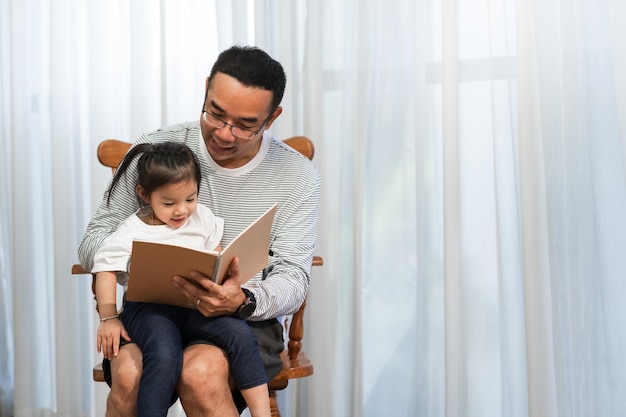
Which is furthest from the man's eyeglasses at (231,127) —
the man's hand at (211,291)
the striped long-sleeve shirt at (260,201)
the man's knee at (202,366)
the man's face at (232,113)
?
the man's knee at (202,366)

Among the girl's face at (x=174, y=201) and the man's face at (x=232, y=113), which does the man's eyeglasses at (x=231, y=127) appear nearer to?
the man's face at (x=232, y=113)

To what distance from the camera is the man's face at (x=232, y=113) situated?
1876mm

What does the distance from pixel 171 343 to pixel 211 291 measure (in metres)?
0.14

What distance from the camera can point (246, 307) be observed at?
5.73 feet

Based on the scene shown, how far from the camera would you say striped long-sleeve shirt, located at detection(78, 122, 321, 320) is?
1967mm

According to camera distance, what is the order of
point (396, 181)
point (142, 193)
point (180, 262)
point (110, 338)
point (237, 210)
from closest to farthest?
point (180, 262), point (110, 338), point (142, 193), point (237, 210), point (396, 181)

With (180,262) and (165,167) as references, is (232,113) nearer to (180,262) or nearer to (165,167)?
(165,167)

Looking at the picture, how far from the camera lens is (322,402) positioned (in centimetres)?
265

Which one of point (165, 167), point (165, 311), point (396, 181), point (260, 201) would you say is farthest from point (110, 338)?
point (396, 181)

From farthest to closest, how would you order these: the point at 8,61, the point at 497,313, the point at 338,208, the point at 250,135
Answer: the point at 8,61, the point at 338,208, the point at 497,313, the point at 250,135

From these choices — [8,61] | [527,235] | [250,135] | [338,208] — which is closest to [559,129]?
[527,235]

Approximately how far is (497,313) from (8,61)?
2046mm

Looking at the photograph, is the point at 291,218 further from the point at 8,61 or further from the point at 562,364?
the point at 8,61

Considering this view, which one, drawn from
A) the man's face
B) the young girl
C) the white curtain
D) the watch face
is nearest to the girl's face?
the young girl
